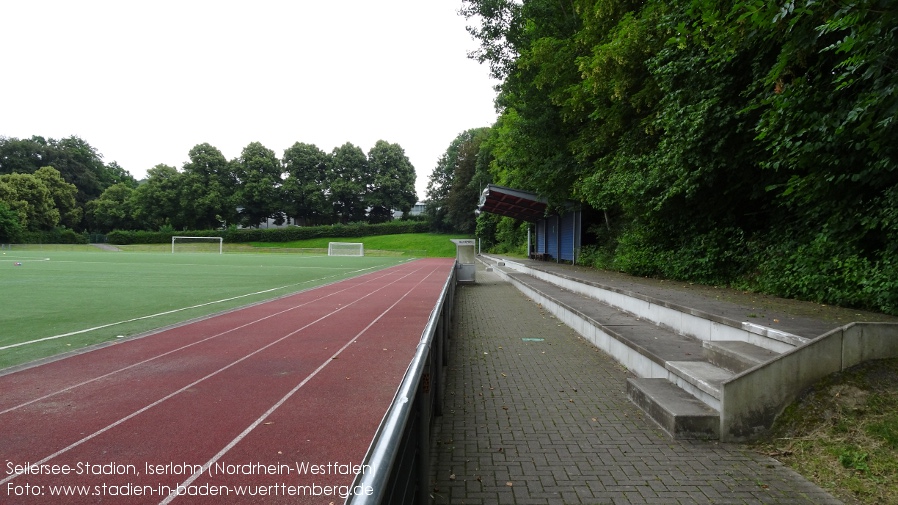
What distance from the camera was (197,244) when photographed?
227ft

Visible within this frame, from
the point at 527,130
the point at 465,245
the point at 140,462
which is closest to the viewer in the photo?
the point at 140,462

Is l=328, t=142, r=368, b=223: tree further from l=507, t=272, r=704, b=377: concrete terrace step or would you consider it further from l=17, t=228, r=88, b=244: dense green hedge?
l=507, t=272, r=704, b=377: concrete terrace step

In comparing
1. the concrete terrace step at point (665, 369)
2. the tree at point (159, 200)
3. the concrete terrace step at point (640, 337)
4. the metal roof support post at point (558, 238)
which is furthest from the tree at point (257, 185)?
the concrete terrace step at point (665, 369)

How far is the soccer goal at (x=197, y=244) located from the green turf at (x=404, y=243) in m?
5.60

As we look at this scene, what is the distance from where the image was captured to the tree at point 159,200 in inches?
2916

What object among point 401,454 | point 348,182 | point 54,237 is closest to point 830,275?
point 401,454

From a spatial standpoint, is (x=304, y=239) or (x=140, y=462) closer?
(x=140, y=462)

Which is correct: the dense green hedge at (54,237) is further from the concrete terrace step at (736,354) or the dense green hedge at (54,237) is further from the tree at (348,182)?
the concrete terrace step at (736,354)

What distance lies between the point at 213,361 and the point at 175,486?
140 inches

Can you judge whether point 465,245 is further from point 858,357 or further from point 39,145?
point 39,145

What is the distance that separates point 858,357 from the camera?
3.81 m

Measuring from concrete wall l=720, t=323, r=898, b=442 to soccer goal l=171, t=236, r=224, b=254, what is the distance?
72.3 meters

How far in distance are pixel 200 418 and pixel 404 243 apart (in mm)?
63737

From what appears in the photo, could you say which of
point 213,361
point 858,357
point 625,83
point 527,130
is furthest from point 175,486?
point 527,130
